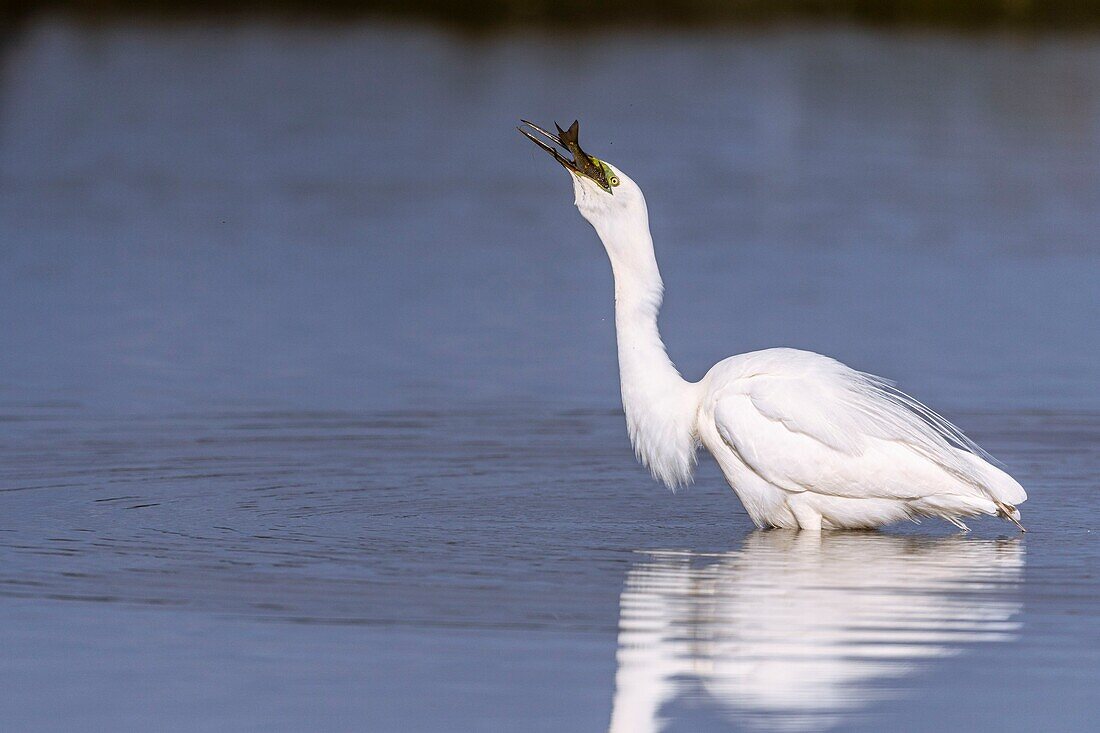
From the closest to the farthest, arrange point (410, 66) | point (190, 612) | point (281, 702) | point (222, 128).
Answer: point (281, 702) < point (190, 612) < point (222, 128) < point (410, 66)

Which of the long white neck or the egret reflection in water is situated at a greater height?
the long white neck

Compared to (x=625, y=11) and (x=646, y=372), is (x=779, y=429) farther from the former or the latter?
(x=625, y=11)

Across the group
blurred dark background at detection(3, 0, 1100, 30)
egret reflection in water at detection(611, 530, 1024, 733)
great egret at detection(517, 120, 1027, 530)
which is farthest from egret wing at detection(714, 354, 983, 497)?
blurred dark background at detection(3, 0, 1100, 30)

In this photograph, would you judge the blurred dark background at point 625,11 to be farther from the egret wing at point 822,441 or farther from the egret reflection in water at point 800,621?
the egret reflection in water at point 800,621

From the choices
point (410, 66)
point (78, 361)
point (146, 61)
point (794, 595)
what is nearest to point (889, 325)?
point (78, 361)

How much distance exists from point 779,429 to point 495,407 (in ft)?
12.6

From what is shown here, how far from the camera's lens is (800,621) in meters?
8.45

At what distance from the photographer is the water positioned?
769 centimetres

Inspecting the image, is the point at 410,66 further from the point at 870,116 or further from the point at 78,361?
the point at 78,361

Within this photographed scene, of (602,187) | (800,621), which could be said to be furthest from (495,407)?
Result: (800,621)

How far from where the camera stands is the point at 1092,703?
24.1 feet

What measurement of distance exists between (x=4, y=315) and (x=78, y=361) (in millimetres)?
2680

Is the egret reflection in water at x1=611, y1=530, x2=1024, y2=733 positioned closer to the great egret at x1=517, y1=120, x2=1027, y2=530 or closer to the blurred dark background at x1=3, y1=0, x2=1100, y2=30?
the great egret at x1=517, y1=120, x2=1027, y2=530

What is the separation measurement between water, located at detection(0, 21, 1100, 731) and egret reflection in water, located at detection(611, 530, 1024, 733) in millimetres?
25
